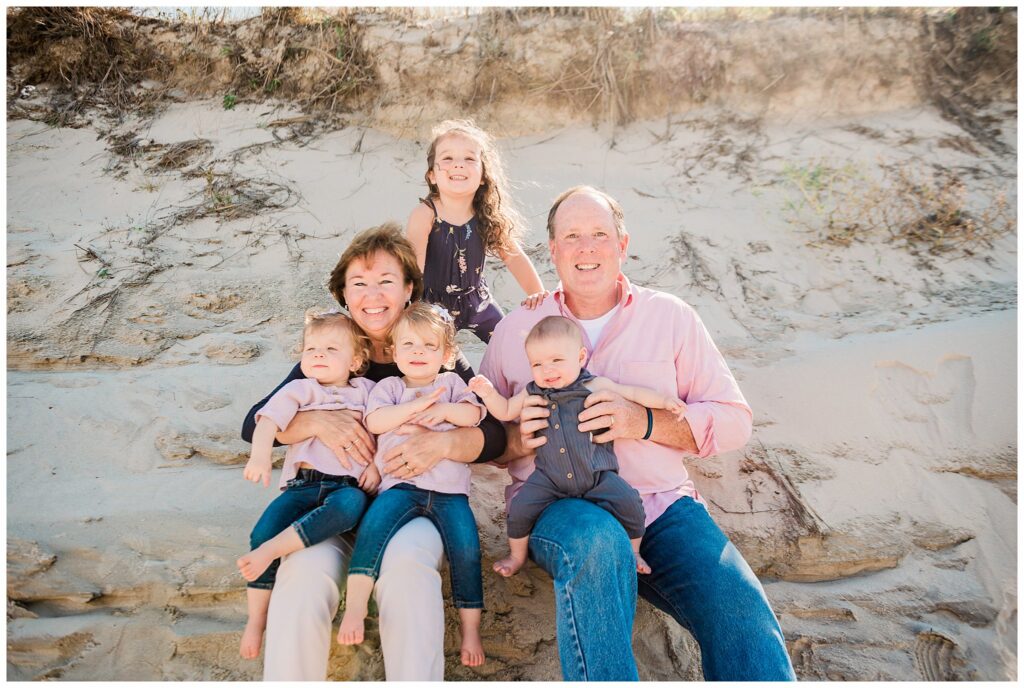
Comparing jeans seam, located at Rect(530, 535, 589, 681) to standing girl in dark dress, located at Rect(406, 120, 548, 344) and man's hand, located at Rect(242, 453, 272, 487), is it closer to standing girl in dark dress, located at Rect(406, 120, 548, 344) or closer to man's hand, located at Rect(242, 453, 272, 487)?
man's hand, located at Rect(242, 453, 272, 487)

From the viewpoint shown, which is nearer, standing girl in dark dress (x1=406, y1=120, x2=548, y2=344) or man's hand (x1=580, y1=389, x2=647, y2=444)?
man's hand (x1=580, y1=389, x2=647, y2=444)

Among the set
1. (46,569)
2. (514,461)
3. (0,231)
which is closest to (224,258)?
(0,231)

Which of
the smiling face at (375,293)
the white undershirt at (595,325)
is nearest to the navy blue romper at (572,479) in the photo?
the white undershirt at (595,325)

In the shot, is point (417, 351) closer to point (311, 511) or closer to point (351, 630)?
point (311, 511)

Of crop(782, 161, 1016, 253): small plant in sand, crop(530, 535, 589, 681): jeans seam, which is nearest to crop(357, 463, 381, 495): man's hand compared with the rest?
crop(530, 535, 589, 681): jeans seam

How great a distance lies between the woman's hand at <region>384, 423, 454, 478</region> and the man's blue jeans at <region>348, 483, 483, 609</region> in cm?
6

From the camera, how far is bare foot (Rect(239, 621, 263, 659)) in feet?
7.43

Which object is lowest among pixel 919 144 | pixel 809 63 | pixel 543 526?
pixel 543 526

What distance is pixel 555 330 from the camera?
2598 millimetres

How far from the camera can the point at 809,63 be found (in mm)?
6539

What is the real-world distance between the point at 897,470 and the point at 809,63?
4528 mm

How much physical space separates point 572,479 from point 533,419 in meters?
0.26

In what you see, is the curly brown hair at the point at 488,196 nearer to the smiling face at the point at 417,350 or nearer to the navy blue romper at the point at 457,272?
the navy blue romper at the point at 457,272

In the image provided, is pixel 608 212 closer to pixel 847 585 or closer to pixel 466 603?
pixel 466 603
